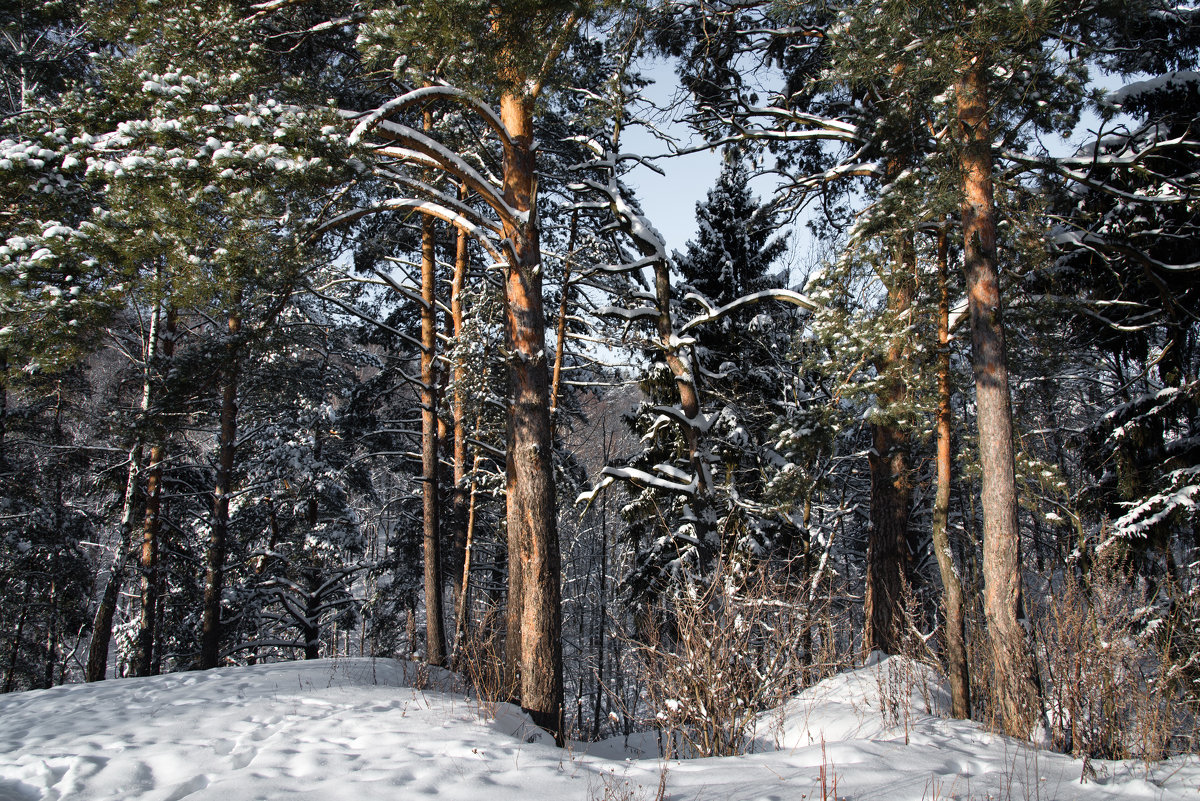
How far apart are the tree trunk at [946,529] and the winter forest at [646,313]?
0.19ft

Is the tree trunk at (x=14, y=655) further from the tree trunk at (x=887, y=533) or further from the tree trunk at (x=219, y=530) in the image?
the tree trunk at (x=887, y=533)

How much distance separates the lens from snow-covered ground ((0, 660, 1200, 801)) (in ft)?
11.9

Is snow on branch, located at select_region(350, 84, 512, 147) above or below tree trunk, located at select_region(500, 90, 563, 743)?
above

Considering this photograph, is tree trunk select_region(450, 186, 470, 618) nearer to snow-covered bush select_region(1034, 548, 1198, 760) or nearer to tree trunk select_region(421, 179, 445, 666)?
tree trunk select_region(421, 179, 445, 666)

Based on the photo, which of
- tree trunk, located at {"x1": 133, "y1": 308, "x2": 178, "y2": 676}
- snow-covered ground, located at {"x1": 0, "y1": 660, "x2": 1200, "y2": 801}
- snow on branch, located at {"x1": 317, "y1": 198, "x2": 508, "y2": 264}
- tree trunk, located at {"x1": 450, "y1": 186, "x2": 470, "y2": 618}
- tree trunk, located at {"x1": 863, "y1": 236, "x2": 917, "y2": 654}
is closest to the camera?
snow-covered ground, located at {"x1": 0, "y1": 660, "x2": 1200, "y2": 801}

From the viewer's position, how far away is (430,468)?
10297 millimetres

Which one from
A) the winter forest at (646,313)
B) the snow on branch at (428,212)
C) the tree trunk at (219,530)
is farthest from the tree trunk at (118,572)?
the snow on branch at (428,212)

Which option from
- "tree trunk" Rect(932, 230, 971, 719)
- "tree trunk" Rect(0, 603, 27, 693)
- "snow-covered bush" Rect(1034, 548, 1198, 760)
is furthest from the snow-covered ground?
"tree trunk" Rect(0, 603, 27, 693)

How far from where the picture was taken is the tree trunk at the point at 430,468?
9.67 meters

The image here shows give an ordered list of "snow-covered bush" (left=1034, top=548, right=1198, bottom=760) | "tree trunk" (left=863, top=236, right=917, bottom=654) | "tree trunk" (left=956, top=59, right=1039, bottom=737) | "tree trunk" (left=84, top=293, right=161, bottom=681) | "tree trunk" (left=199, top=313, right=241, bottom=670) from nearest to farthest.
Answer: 1. "snow-covered bush" (left=1034, top=548, right=1198, bottom=760)
2. "tree trunk" (left=956, top=59, right=1039, bottom=737)
3. "tree trunk" (left=863, top=236, right=917, bottom=654)
4. "tree trunk" (left=84, top=293, right=161, bottom=681)
5. "tree trunk" (left=199, top=313, right=241, bottom=670)

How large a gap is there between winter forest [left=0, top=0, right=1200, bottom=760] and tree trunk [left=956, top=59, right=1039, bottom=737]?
3cm

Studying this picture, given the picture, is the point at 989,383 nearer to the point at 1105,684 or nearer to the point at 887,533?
the point at 1105,684

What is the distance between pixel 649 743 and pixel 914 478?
5.54m

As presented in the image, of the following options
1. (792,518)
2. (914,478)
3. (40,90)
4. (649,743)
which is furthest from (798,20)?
(40,90)
